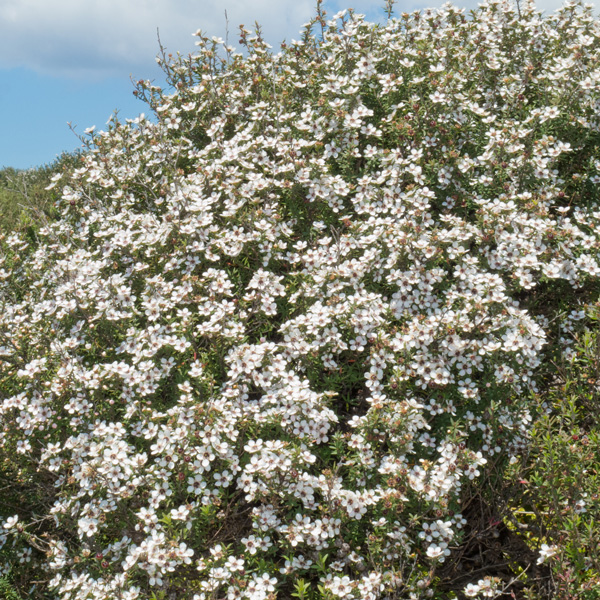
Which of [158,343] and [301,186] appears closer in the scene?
[158,343]

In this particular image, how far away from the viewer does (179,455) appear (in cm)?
423

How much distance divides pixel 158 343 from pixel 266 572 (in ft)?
6.32

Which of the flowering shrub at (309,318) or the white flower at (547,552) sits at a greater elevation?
the flowering shrub at (309,318)

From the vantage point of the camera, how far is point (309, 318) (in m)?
4.70

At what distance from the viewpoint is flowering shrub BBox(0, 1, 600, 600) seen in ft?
13.6

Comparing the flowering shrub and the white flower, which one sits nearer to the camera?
the white flower

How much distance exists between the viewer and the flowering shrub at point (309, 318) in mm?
4160

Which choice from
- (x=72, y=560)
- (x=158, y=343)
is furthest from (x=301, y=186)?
(x=72, y=560)

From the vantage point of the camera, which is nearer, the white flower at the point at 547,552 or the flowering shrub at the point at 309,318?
the white flower at the point at 547,552

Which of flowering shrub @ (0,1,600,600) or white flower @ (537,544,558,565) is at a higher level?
flowering shrub @ (0,1,600,600)

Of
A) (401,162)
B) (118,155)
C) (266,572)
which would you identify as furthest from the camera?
(118,155)

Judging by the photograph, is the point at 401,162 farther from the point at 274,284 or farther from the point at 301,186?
the point at 274,284

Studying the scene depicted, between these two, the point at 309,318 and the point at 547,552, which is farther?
the point at 309,318

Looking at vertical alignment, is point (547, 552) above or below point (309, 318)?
below
